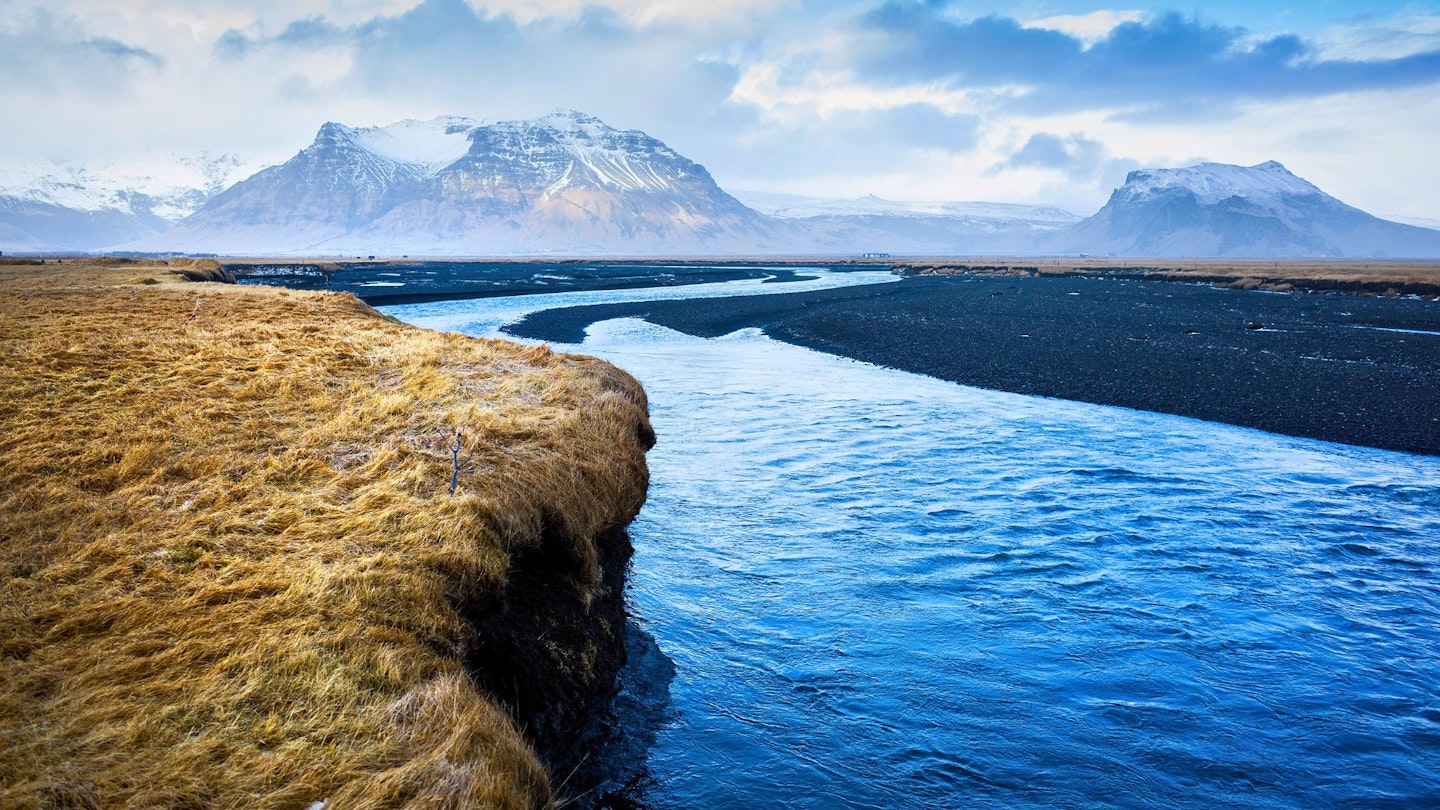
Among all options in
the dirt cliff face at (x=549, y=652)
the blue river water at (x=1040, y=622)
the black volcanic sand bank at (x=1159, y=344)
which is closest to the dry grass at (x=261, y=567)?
the dirt cliff face at (x=549, y=652)

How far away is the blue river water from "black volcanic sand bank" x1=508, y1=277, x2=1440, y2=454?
475cm

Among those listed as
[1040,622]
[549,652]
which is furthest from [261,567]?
[1040,622]

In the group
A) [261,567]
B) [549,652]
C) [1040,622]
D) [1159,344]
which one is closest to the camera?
[261,567]

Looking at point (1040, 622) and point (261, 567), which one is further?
point (1040, 622)

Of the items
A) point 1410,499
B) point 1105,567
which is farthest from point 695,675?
point 1410,499

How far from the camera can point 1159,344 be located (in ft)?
118

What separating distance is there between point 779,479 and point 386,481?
28.6 feet

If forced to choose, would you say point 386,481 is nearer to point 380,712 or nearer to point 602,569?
point 602,569

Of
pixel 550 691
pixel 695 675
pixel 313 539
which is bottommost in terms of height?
pixel 695 675

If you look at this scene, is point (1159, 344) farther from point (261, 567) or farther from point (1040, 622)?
point (261, 567)

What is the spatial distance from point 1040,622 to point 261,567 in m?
8.87

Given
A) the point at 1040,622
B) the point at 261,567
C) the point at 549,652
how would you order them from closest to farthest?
the point at 261,567 < the point at 549,652 < the point at 1040,622

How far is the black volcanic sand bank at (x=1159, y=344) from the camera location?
22.8 meters

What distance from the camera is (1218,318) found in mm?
47656
